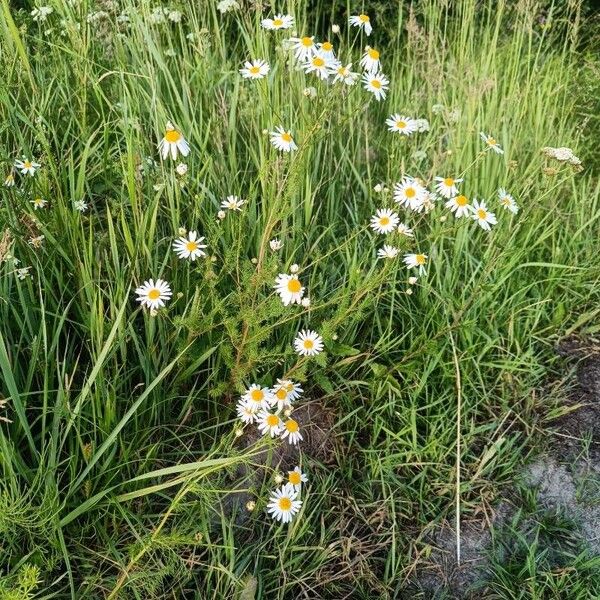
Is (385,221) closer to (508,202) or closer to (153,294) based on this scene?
(508,202)

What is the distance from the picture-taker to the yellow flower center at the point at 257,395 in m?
1.49

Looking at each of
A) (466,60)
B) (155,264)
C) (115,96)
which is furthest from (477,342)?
(115,96)

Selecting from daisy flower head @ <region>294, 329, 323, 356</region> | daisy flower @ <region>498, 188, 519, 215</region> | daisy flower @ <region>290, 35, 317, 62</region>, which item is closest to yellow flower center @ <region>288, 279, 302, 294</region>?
daisy flower head @ <region>294, 329, 323, 356</region>

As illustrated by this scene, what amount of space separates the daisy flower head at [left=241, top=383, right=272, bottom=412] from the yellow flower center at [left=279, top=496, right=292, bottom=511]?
0.20 metres

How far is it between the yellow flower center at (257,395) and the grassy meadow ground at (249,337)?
95 millimetres

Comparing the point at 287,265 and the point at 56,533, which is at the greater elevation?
the point at 287,265

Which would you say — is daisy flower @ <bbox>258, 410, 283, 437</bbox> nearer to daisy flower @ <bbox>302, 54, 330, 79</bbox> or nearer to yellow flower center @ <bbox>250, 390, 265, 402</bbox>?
yellow flower center @ <bbox>250, 390, 265, 402</bbox>

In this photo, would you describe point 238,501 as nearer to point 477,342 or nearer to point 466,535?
point 466,535

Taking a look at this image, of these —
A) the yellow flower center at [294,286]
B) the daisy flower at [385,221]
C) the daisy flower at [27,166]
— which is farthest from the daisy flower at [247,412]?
the daisy flower at [27,166]

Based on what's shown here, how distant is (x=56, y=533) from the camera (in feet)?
4.54

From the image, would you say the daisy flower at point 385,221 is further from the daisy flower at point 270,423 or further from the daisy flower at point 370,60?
the daisy flower at point 270,423

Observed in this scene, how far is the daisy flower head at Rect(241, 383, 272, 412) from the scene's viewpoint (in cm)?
148

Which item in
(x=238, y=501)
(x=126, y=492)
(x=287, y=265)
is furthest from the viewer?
(x=287, y=265)

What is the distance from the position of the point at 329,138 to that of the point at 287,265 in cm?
70
